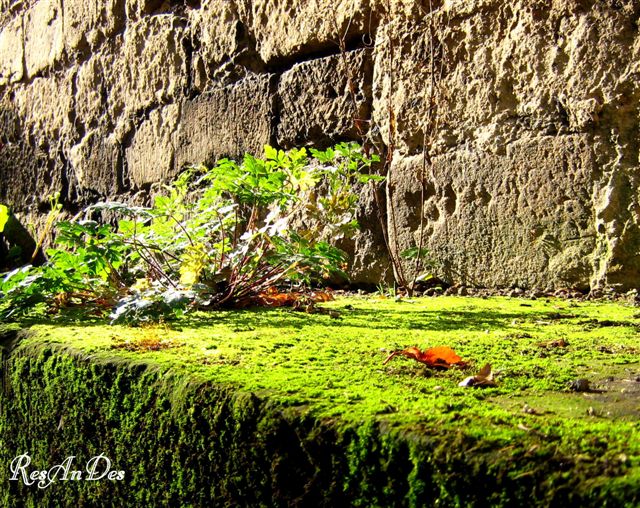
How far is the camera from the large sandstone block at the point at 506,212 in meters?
2.35

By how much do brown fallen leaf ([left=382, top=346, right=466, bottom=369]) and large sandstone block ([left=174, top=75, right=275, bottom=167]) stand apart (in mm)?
2108

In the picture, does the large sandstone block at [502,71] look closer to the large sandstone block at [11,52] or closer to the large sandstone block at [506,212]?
the large sandstone block at [506,212]

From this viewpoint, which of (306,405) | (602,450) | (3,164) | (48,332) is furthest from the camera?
(3,164)

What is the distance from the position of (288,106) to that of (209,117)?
585 mm

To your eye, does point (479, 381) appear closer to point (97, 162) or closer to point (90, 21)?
point (97, 162)

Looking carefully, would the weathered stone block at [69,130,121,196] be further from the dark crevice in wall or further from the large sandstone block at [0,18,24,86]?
the dark crevice in wall

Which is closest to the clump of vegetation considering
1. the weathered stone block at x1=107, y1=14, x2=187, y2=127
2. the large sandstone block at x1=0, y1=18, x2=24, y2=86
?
the weathered stone block at x1=107, y1=14, x2=187, y2=127

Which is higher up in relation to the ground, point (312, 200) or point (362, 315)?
point (312, 200)

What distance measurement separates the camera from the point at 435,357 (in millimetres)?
1305

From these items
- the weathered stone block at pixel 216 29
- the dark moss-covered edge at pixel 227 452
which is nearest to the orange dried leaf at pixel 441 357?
the dark moss-covered edge at pixel 227 452

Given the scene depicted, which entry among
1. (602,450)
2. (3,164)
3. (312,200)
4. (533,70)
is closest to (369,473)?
(602,450)

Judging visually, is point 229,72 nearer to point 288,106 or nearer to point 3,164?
point 288,106

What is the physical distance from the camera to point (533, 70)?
2.44 metres

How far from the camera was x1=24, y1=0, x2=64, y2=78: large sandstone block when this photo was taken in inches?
188
